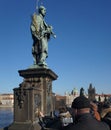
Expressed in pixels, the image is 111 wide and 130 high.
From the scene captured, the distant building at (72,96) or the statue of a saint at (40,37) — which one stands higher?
the distant building at (72,96)

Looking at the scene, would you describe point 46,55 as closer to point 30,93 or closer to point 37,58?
point 37,58

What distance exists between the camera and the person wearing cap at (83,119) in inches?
132

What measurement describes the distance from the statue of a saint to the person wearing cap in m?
8.80

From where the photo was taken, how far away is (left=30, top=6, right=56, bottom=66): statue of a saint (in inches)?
492

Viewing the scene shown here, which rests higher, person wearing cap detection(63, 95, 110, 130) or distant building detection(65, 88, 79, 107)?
distant building detection(65, 88, 79, 107)

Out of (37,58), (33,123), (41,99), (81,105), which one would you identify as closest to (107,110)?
(81,105)

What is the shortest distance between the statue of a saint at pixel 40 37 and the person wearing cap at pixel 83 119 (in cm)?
880

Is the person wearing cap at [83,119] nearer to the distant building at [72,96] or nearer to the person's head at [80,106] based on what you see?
the person's head at [80,106]

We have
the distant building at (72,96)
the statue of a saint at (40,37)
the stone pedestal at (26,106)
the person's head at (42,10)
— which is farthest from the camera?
the distant building at (72,96)

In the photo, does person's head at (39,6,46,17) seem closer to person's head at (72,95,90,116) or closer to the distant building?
person's head at (72,95,90,116)

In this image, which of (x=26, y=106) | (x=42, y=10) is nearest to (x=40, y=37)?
(x=42, y=10)

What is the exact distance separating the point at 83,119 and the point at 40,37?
30.6 ft

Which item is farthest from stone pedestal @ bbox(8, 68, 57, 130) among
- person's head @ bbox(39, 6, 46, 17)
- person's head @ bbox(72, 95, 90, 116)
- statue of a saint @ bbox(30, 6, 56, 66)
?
person's head @ bbox(72, 95, 90, 116)

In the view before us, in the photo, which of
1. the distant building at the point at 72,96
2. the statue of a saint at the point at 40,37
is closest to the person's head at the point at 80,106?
the statue of a saint at the point at 40,37
